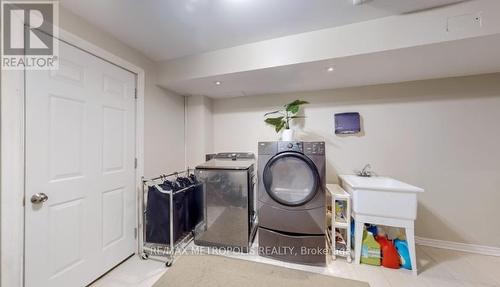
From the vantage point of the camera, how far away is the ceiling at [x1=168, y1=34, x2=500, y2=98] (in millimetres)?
1532

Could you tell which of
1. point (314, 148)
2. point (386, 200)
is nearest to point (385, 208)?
point (386, 200)

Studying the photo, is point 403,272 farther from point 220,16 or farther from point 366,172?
point 220,16

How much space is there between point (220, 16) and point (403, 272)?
9.22 ft

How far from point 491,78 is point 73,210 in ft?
14.0

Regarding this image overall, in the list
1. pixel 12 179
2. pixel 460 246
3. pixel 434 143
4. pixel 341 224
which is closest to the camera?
pixel 12 179

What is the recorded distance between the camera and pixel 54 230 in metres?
1.37

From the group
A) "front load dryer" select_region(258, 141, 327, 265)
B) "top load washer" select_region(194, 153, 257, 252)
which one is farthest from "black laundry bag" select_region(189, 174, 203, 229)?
"front load dryer" select_region(258, 141, 327, 265)

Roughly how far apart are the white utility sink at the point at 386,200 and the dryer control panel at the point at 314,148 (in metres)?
0.47

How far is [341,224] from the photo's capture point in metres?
1.95

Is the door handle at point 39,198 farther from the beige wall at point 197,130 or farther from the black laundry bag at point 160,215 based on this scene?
the beige wall at point 197,130

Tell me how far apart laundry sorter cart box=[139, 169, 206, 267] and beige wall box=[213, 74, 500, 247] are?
6.03 feet

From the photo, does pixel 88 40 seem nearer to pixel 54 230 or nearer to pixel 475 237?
pixel 54 230

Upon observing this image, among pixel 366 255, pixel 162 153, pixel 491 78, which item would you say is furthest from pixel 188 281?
pixel 491 78

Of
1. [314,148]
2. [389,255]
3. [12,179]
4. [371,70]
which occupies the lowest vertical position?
[389,255]
